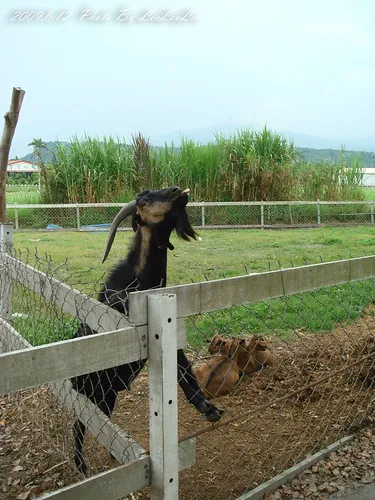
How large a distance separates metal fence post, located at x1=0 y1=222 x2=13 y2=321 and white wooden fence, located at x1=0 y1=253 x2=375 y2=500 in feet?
5.62

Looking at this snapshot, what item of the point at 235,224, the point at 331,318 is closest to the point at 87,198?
the point at 235,224

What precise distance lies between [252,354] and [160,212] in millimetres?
1444

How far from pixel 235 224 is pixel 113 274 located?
13.8 m

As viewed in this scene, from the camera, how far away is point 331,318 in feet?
19.9

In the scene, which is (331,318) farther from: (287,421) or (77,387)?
(77,387)

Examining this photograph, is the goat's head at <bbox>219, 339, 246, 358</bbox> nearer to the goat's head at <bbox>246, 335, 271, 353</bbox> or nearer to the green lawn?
the goat's head at <bbox>246, 335, 271, 353</bbox>

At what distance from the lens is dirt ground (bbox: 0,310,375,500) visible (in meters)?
3.02

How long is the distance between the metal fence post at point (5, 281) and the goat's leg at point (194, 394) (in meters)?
1.63

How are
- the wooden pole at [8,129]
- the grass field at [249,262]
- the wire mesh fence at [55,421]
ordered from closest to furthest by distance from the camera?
1. the wire mesh fence at [55,421]
2. the wooden pole at [8,129]
3. the grass field at [249,262]

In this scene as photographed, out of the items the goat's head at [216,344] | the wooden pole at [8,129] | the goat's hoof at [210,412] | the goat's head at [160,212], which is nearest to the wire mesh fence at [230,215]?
the wooden pole at [8,129]

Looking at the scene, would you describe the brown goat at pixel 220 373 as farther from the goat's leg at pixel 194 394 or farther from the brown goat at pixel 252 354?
the goat's leg at pixel 194 394

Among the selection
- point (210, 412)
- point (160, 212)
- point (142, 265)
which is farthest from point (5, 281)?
point (210, 412)

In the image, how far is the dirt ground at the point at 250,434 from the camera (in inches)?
119

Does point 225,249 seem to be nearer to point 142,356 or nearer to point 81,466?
point 81,466
